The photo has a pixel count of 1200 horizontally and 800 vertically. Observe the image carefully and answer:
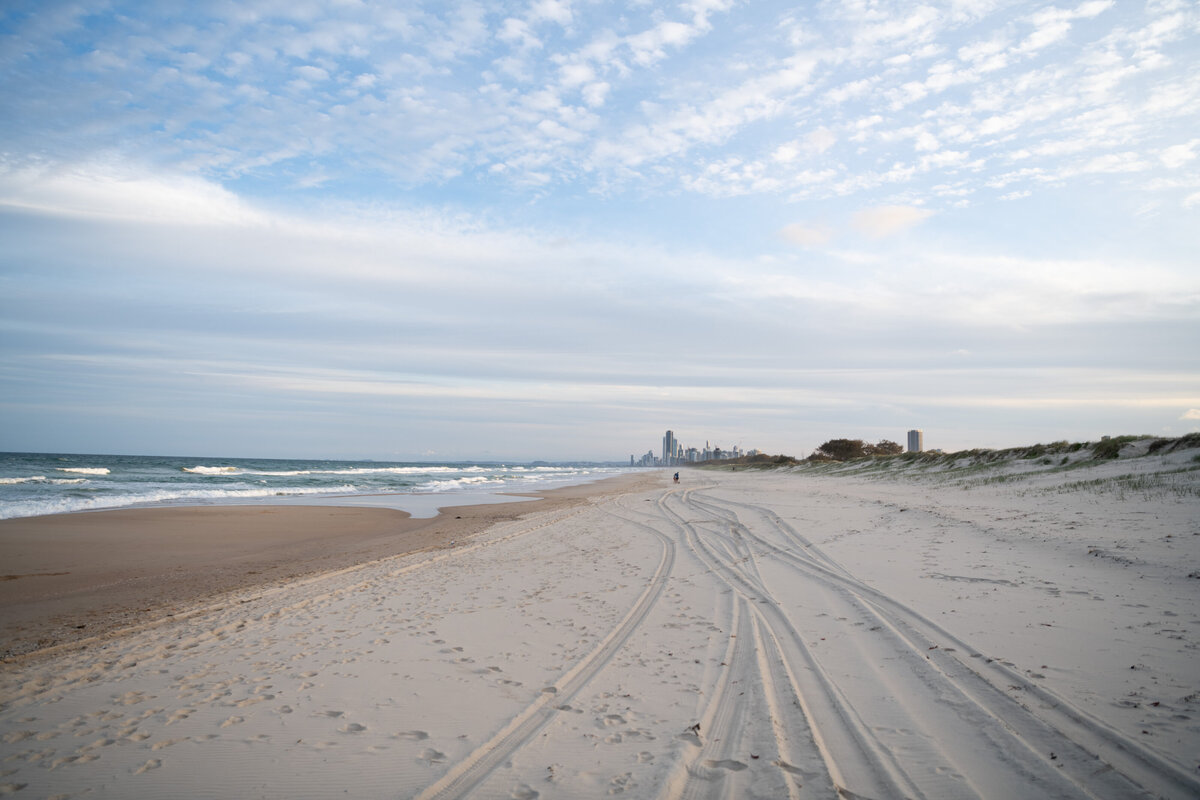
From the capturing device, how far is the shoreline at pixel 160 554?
8312 millimetres

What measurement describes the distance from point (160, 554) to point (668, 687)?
14082 millimetres

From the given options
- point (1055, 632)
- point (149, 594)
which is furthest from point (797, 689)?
point (149, 594)

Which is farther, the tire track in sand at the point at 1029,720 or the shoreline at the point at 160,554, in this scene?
the shoreline at the point at 160,554

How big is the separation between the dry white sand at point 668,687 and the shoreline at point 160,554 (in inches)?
62.3

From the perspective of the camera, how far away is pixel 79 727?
4512 millimetres

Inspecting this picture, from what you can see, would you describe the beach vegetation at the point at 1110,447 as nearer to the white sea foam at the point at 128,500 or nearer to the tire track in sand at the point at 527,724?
the tire track in sand at the point at 527,724

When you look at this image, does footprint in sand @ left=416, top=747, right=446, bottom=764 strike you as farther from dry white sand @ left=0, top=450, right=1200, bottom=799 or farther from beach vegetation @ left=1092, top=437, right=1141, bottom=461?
beach vegetation @ left=1092, top=437, right=1141, bottom=461

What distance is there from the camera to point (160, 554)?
13.5 m

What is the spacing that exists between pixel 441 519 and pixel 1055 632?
19564mm

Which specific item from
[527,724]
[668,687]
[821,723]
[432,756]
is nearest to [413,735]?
[432,756]

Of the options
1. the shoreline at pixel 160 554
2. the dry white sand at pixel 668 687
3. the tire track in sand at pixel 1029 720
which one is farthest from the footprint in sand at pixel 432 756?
the shoreline at pixel 160 554

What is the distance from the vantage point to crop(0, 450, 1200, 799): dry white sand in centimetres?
365

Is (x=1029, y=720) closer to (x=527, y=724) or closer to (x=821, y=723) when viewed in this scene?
(x=821, y=723)

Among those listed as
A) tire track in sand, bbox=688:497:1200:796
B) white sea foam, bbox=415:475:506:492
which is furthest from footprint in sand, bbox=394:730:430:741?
white sea foam, bbox=415:475:506:492
